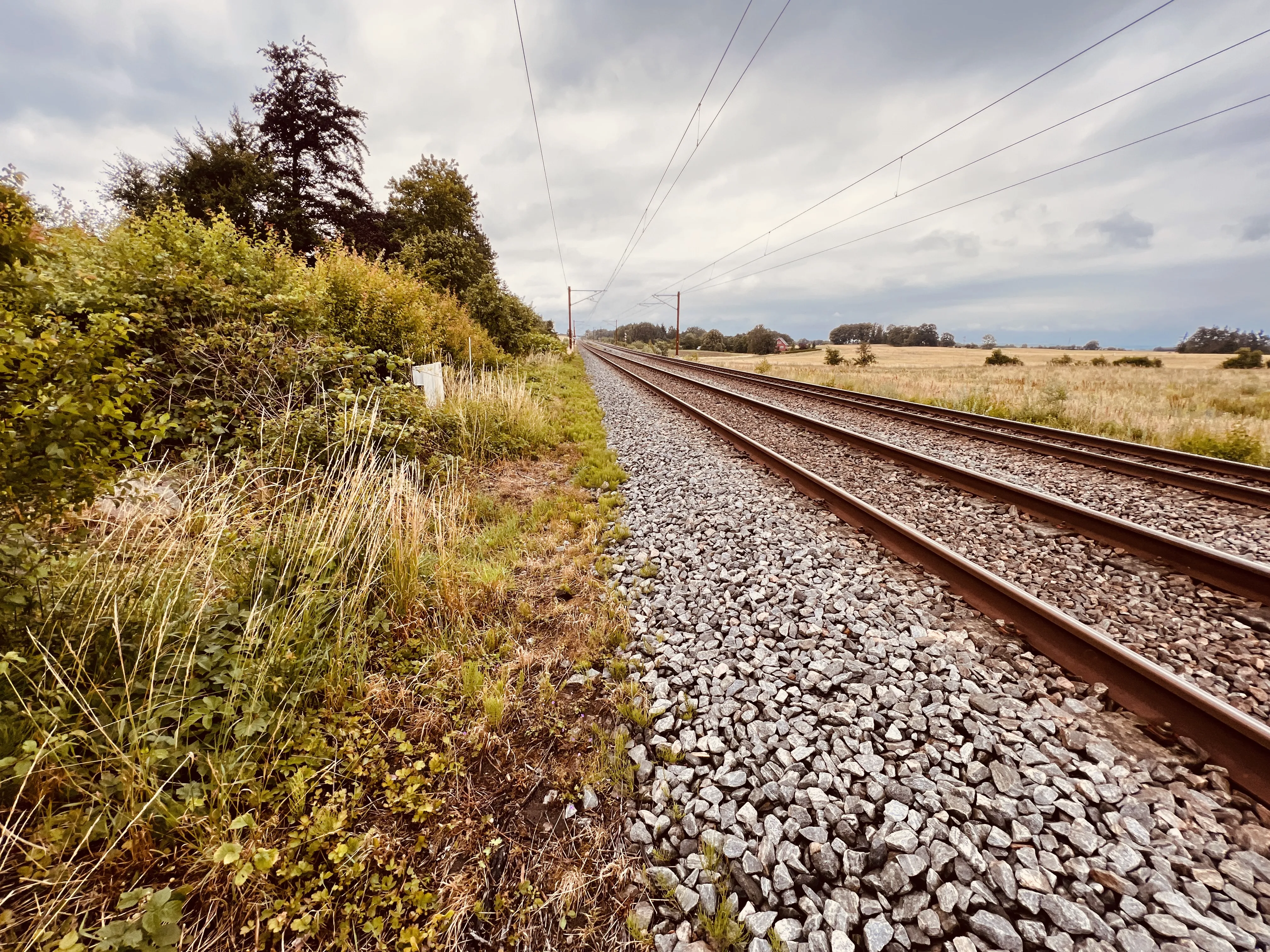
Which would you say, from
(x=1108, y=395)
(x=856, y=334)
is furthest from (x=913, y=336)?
(x=1108, y=395)

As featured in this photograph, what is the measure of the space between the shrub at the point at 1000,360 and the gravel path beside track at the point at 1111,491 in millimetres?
45945

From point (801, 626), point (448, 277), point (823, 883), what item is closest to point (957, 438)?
→ point (801, 626)

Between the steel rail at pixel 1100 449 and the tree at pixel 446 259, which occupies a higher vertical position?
the tree at pixel 446 259

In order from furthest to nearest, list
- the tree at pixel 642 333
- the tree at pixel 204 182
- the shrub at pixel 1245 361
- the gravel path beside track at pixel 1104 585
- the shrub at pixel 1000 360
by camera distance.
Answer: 1. the tree at pixel 642 333
2. the shrub at pixel 1000 360
3. the shrub at pixel 1245 361
4. the tree at pixel 204 182
5. the gravel path beside track at pixel 1104 585

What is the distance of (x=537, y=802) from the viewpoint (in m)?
2.25

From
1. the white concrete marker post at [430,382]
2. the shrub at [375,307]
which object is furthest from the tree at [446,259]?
the white concrete marker post at [430,382]

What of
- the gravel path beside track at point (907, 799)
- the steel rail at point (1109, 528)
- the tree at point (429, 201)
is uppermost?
the tree at point (429, 201)

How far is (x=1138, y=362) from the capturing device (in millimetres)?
42031

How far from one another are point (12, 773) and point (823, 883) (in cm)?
320

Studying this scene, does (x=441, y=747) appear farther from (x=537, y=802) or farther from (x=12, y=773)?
(x=12, y=773)

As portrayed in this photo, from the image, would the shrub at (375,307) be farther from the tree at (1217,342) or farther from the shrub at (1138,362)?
the tree at (1217,342)

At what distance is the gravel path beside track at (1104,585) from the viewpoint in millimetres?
2857

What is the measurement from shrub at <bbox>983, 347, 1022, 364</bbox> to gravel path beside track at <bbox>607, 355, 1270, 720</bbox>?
1948 inches

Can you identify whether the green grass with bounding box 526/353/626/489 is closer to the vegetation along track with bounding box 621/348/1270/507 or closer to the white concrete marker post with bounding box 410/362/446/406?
the white concrete marker post with bounding box 410/362/446/406
